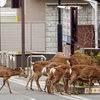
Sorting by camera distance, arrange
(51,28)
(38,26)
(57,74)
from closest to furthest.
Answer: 1. (57,74)
2. (51,28)
3. (38,26)

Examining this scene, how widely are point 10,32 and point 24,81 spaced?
1309 cm

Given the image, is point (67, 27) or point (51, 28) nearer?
point (67, 27)

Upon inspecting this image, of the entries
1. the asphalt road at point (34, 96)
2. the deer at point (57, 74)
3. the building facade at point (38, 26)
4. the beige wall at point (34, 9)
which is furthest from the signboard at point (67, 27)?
the beige wall at point (34, 9)

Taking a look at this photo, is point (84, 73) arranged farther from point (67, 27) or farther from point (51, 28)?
point (51, 28)

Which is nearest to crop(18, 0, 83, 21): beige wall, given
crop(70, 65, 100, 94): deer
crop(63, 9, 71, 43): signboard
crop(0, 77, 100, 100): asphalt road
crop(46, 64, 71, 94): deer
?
crop(63, 9, 71, 43): signboard

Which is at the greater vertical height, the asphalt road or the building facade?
the building facade

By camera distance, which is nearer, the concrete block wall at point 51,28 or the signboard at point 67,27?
the signboard at point 67,27

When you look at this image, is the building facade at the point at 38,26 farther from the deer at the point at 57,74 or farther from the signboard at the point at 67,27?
the deer at the point at 57,74

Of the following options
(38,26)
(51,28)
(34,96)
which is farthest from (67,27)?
(38,26)

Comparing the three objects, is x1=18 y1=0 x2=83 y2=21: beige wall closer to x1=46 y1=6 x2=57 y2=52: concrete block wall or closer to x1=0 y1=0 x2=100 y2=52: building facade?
x1=0 y1=0 x2=100 y2=52: building facade

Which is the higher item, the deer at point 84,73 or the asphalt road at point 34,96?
the deer at point 84,73

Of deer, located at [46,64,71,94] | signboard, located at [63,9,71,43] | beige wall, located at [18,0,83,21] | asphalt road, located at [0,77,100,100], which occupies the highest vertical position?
beige wall, located at [18,0,83,21]

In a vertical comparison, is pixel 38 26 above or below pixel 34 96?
above

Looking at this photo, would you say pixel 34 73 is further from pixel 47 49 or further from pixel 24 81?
pixel 47 49
